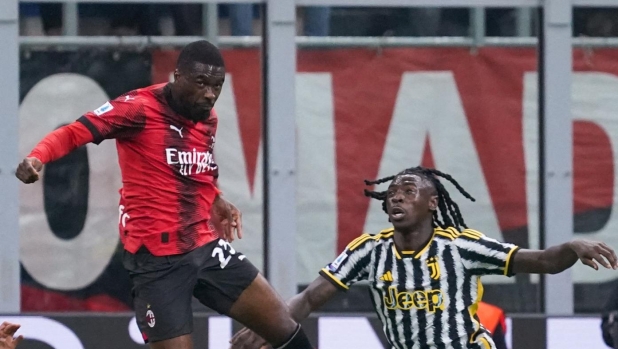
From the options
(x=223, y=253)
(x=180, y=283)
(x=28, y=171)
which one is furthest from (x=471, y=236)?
(x=28, y=171)

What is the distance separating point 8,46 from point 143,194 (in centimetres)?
360

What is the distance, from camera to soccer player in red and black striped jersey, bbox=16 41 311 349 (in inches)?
262

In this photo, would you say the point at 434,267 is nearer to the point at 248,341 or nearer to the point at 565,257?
the point at 565,257

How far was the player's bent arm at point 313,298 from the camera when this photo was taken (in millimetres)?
6746

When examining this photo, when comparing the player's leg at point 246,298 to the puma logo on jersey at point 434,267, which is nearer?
the puma logo on jersey at point 434,267

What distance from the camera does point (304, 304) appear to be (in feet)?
22.4

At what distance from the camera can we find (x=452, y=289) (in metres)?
6.55

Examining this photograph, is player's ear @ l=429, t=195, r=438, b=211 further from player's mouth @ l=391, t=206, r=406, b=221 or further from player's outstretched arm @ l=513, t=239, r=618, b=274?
player's outstretched arm @ l=513, t=239, r=618, b=274

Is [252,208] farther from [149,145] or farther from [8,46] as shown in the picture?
[149,145]

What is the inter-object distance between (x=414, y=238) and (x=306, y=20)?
13.1 feet

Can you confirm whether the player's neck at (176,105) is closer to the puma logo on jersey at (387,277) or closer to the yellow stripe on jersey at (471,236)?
the puma logo on jersey at (387,277)

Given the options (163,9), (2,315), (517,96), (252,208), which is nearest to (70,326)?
(2,315)

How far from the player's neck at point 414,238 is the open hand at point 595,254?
85 centimetres

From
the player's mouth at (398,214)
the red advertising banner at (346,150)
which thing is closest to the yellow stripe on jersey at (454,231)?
the player's mouth at (398,214)
